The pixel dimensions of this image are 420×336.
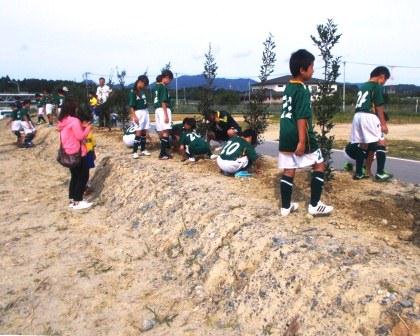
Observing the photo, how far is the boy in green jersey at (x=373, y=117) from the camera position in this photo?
249 inches

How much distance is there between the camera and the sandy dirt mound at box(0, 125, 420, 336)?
337cm

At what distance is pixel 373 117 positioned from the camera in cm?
638

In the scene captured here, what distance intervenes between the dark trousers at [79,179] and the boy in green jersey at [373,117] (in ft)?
14.0

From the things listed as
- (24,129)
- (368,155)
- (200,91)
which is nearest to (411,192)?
(368,155)

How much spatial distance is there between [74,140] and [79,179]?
0.71m

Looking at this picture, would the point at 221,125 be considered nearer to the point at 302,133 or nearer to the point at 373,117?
the point at 373,117

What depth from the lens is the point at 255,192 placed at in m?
6.09

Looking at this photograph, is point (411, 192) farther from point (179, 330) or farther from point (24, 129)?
point (24, 129)

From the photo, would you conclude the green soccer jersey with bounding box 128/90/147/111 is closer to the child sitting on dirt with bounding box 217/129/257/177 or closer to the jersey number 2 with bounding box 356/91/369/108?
the child sitting on dirt with bounding box 217/129/257/177

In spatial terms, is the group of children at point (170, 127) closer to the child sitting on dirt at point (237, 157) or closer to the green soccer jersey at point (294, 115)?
the child sitting on dirt at point (237, 157)

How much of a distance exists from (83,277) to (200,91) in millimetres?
6931

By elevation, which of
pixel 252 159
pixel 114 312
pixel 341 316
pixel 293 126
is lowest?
pixel 114 312

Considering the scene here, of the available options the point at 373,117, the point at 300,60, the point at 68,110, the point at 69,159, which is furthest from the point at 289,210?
the point at 68,110

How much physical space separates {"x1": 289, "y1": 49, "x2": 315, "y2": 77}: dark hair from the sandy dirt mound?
1593mm
